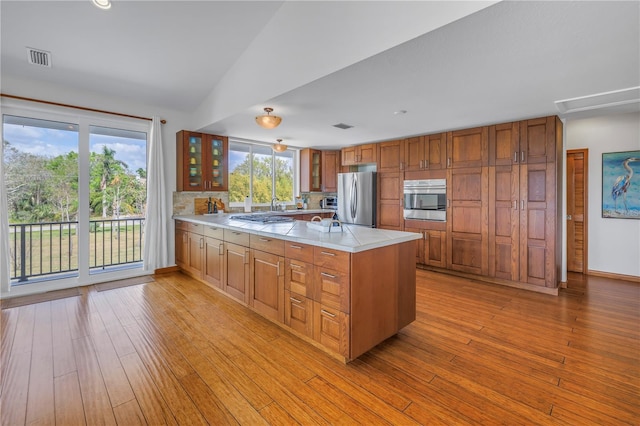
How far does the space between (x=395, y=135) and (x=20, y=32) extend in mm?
4736

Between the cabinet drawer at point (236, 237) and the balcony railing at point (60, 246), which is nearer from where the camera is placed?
the cabinet drawer at point (236, 237)

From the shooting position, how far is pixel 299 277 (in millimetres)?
2412

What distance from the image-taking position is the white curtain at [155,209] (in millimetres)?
4352

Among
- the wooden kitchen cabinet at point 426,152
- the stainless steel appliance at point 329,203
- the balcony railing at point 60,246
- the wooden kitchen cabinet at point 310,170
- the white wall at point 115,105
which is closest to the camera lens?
the white wall at point 115,105

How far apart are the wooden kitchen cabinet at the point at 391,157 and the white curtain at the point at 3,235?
5.23 m

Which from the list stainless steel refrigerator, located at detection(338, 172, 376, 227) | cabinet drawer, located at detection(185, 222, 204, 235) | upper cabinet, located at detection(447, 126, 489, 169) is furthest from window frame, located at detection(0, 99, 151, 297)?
upper cabinet, located at detection(447, 126, 489, 169)

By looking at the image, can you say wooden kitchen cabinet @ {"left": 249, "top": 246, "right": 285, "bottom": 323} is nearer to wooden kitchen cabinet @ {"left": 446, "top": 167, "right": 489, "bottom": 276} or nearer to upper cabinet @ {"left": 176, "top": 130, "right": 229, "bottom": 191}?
upper cabinet @ {"left": 176, "top": 130, "right": 229, "bottom": 191}

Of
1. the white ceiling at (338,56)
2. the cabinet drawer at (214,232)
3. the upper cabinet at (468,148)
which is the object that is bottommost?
the cabinet drawer at (214,232)

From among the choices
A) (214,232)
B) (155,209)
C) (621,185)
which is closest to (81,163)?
(155,209)

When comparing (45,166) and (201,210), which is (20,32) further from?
(201,210)

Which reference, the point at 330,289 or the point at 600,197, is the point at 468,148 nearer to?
the point at 600,197

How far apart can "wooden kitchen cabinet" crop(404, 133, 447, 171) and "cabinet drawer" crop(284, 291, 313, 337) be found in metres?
3.32

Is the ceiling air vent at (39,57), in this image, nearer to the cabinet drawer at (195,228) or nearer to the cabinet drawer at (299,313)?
the cabinet drawer at (195,228)

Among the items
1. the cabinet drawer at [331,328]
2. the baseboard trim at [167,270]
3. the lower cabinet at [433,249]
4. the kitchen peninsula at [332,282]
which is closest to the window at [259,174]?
the baseboard trim at [167,270]
